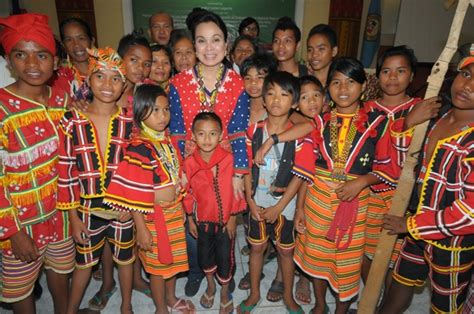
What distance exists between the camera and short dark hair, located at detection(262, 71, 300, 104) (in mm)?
2012

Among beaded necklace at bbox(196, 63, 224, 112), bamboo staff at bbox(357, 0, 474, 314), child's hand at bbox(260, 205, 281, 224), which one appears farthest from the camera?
beaded necklace at bbox(196, 63, 224, 112)

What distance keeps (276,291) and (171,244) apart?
964 mm

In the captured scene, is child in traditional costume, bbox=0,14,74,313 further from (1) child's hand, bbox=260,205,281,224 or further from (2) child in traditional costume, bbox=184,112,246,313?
(1) child's hand, bbox=260,205,281,224

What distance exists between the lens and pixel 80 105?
77.3 inches

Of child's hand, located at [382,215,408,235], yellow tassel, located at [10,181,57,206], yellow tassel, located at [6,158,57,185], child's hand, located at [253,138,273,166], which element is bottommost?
child's hand, located at [382,215,408,235]

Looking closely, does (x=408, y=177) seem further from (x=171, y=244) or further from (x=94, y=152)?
(x=94, y=152)

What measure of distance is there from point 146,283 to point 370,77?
310 centimetres

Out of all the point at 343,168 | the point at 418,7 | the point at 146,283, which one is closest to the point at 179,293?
the point at 146,283

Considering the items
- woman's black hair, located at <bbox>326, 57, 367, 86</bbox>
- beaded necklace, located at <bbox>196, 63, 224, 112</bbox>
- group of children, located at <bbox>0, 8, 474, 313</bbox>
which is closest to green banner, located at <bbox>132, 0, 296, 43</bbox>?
group of children, located at <bbox>0, 8, 474, 313</bbox>

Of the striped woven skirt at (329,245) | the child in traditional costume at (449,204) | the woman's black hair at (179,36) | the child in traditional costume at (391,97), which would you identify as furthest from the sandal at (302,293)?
the woman's black hair at (179,36)

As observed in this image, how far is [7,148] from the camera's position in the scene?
68.5 inches

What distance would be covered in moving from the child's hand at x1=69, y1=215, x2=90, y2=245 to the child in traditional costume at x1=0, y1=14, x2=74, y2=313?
0.09 metres

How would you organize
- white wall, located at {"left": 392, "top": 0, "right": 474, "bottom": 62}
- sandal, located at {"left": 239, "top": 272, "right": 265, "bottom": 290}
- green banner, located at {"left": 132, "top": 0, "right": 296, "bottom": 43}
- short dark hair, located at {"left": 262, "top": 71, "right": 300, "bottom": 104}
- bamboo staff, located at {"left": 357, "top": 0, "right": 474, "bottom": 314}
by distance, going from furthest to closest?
white wall, located at {"left": 392, "top": 0, "right": 474, "bottom": 62} < green banner, located at {"left": 132, "top": 0, "right": 296, "bottom": 43} < sandal, located at {"left": 239, "top": 272, "right": 265, "bottom": 290} < short dark hair, located at {"left": 262, "top": 71, "right": 300, "bottom": 104} < bamboo staff, located at {"left": 357, "top": 0, "right": 474, "bottom": 314}

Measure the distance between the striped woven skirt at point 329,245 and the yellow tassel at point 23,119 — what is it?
1.57 m
